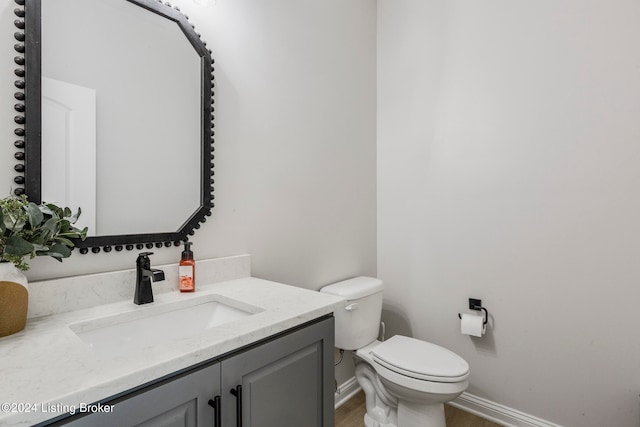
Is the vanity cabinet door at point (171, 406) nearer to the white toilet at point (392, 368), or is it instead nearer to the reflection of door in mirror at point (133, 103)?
the reflection of door in mirror at point (133, 103)

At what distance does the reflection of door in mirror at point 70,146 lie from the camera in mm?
946

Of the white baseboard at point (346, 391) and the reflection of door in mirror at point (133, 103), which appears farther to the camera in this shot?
the white baseboard at point (346, 391)

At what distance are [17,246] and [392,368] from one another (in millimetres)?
1460

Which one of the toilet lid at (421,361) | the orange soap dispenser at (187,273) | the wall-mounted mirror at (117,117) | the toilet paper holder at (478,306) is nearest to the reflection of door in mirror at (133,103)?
the wall-mounted mirror at (117,117)

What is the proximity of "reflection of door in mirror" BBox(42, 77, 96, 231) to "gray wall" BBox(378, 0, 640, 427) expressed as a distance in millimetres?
1743

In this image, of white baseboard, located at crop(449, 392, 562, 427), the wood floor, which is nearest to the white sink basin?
the wood floor

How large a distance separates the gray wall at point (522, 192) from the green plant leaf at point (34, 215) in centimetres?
189

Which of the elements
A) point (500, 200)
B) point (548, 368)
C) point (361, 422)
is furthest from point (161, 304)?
point (548, 368)

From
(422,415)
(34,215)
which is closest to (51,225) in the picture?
(34,215)

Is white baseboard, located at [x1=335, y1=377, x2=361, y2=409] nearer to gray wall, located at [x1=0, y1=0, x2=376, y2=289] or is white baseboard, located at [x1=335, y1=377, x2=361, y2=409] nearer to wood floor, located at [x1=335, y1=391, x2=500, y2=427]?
wood floor, located at [x1=335, y1=391, x2=500, y2=427]

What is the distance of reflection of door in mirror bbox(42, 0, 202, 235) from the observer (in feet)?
3.26

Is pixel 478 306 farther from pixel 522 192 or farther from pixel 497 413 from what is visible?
pixel 522 192

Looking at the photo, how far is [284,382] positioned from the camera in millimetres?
909

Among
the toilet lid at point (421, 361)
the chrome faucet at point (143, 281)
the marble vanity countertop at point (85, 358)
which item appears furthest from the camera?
the toilet lid at point (421, 361)
